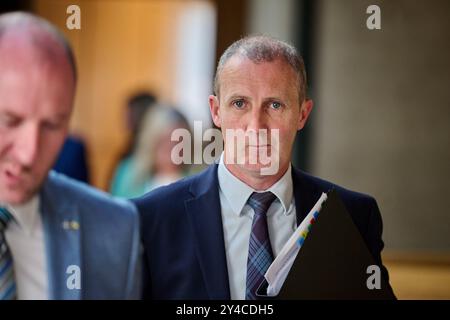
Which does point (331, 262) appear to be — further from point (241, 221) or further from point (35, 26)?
point (35, 26)

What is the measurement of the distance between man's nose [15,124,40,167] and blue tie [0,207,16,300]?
82 mm

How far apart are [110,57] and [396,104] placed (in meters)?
0.92

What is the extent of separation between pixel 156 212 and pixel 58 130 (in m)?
0.21

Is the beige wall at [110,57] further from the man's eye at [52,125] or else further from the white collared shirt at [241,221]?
the white collared shirt at [241,221]

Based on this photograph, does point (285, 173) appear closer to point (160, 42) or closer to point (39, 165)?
point (39, 165)

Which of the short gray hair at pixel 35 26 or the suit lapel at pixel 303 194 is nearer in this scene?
the short gray hair at pixel 35 26

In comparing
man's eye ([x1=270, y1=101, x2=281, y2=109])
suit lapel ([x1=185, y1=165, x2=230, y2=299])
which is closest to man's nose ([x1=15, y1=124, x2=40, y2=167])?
suit lapel ([x1=185, y1=165, x2=230, y2=299])

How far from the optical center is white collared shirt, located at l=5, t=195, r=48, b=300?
1127 mm

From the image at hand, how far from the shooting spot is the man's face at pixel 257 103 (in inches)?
48.8

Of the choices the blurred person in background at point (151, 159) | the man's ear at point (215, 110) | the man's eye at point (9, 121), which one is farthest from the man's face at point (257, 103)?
the man's eye at point (9, 121)

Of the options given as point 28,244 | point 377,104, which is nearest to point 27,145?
point 28,244

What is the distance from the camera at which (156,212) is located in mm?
1244

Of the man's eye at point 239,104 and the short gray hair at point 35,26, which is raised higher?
the short gray hair at point 35,26
